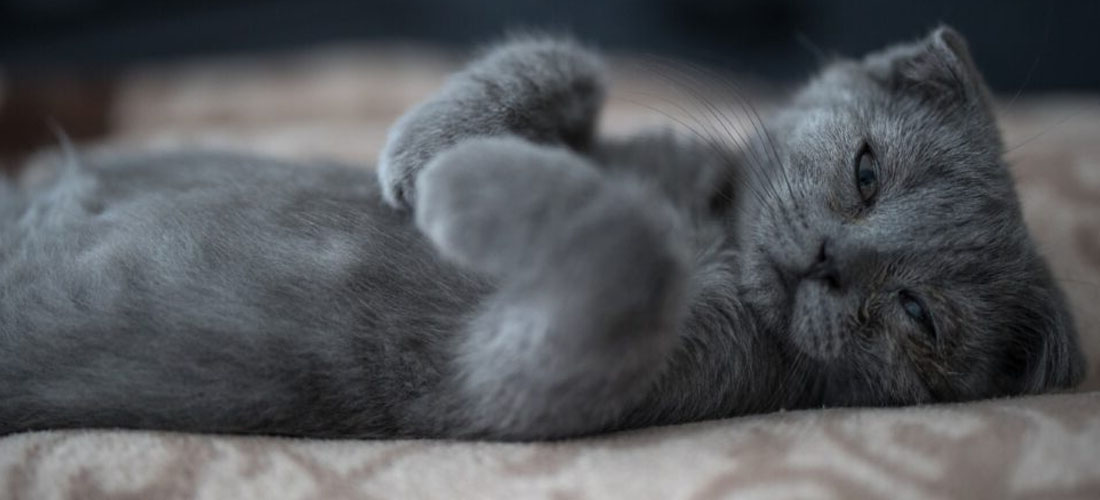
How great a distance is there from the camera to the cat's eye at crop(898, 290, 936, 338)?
116cm

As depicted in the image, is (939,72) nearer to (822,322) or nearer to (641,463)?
(822,322)

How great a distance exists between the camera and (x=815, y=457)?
3.19ft

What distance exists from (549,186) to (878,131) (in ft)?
1.90

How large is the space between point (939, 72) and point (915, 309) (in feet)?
1.29

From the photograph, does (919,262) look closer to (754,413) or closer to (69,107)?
(754,413)

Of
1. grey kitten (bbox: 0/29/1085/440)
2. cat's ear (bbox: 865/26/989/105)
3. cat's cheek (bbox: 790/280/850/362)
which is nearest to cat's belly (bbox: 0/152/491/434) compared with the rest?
grey kitten (bbox: 0/29/1085/440)

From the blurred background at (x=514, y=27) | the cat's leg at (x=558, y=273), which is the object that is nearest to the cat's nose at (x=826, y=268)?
the cat's leg at (x=558, y=273)

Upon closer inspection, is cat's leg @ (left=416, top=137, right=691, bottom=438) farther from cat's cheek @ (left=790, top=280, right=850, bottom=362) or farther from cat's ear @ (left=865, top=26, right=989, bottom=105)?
cat's ear @ (left=865, top=26, right=989, bottom=105)

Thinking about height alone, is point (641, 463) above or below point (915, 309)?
below

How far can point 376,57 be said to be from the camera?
8.20ft

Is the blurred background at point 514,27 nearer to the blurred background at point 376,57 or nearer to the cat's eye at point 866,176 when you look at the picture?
the blurred background at point 376,57

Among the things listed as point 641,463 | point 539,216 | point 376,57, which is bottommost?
point 641,463

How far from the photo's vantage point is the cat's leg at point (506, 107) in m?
1.20

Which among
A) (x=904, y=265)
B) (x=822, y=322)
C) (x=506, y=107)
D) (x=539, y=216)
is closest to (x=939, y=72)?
(x=904, y=265)
